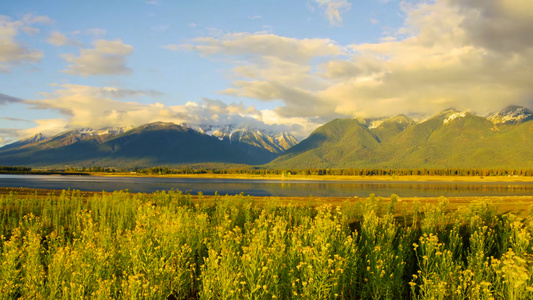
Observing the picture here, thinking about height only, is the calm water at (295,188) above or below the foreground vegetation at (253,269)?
below

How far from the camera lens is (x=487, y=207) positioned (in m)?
23.4

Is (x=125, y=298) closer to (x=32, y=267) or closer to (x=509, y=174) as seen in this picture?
(x=32, y=267)

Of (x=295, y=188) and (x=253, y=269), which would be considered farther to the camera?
(x=295, y=188)

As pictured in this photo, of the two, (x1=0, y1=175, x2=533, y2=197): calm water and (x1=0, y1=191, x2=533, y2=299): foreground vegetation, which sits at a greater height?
(x1=0, y1=191, x2=533, y2=299): foreground vegetation

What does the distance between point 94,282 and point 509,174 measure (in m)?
226

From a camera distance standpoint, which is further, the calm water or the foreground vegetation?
the calm water

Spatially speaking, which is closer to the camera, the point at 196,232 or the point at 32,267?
the point at 32,267

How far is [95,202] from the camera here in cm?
2527

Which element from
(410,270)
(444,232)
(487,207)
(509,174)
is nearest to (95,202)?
(410,270)

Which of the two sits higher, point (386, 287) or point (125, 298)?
point (125, 298)

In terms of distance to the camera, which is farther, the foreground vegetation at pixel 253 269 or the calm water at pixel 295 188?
the calm water at pixel 295 188

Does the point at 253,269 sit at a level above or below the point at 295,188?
above

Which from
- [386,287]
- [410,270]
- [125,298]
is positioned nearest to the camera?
[125,298]

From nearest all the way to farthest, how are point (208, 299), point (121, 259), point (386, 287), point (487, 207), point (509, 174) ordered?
point (208, 299) < point (386, 287) < point (121, 259) < point (487, 207) < point (509, 174)
